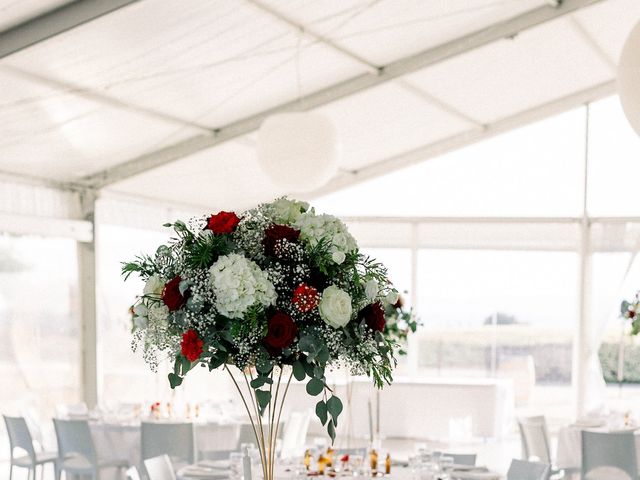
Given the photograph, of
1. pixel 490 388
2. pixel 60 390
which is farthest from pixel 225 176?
pixel 490 388

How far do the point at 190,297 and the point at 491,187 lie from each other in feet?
33.5

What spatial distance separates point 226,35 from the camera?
7.28 m

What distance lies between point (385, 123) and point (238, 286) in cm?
877

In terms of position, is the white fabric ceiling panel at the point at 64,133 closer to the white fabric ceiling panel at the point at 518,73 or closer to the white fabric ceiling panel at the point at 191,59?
the white fabric ceiling panel at the point at 191,59

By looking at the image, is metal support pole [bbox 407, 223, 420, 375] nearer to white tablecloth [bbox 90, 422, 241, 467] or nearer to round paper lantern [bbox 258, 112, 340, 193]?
white tablecloth [bbox 90, 422, 241, 467]

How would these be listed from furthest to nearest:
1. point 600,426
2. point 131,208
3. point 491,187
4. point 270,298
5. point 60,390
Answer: point 491,187, point 131,208, point 60,390, point 600,426, point 270,298

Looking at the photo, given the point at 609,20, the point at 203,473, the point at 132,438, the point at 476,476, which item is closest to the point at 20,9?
the point at 203,473

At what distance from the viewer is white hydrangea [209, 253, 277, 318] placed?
2314 mm

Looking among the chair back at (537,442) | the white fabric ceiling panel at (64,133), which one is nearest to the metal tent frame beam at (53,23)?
the white fabric ceiling panel at (64,133)

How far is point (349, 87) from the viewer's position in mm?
9633

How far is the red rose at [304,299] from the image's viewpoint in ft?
7.70

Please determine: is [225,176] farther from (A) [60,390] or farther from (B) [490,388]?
(B) [490,388]

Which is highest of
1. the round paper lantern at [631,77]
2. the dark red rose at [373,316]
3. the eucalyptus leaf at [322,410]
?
the round paper lantern at [631,77]

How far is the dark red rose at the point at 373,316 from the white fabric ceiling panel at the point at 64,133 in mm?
5343
